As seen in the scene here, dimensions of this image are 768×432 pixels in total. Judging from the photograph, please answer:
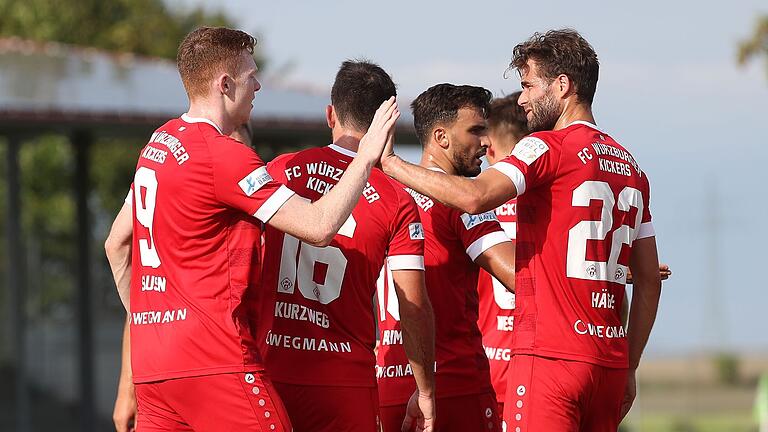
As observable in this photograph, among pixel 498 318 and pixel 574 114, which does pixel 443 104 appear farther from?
pixel 498 318

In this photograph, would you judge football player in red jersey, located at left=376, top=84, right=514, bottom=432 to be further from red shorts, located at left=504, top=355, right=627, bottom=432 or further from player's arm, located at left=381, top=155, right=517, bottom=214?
player's arm, located at left=381, top=155, right=517, bottom=214

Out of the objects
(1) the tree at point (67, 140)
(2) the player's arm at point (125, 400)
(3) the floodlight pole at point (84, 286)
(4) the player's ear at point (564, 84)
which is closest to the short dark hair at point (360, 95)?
(4) the player's ear at point (564, 84)

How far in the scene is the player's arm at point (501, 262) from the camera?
22.7 feet

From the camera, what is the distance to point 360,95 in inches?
257

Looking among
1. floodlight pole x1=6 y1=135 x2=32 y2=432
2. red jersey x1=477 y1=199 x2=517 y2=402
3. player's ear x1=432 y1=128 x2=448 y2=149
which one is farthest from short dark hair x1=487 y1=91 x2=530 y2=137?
floodlight pole x1=6 y1=135 x2=32 y2=432

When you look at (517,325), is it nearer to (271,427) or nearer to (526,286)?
→ (526,286)

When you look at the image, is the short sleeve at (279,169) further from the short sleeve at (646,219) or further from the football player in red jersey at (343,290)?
the short sleeve at (646,219)

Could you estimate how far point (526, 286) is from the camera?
628 centimetres

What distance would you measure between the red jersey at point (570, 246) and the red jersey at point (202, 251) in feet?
4.14

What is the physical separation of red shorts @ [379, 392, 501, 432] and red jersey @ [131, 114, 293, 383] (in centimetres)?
173

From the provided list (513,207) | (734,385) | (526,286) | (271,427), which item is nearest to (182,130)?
(271,427)

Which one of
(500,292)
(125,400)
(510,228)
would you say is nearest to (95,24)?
(510,228)

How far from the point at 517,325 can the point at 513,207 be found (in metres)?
1.79

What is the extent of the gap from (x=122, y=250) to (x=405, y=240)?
57.3 inches
